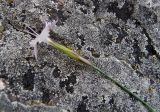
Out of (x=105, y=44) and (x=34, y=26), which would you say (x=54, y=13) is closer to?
(x=34, y=26)

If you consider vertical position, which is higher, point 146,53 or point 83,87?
point 146,53

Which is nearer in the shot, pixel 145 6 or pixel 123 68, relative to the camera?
pixel 123 68

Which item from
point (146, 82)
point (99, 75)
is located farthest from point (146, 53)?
point (99, 75)

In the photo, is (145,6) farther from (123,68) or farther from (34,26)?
(34,26)

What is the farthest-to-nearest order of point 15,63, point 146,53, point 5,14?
point 146,53 → point 5,14 → point 15,63

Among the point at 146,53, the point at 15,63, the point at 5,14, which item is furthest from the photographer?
the point at 146,53

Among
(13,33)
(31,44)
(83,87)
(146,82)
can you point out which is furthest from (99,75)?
(13,33)

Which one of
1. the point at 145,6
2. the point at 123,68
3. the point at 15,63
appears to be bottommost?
the point at 15,63
